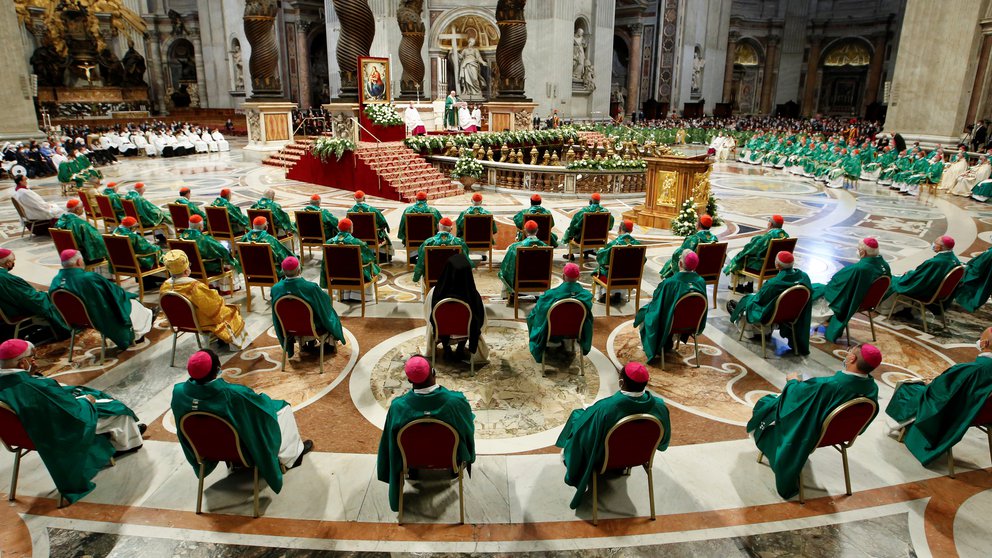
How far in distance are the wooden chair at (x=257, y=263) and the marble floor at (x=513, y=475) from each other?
0.47m

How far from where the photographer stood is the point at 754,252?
754cm

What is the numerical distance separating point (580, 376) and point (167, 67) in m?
41.6

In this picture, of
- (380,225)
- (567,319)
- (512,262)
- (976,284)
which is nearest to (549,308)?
(567,319)

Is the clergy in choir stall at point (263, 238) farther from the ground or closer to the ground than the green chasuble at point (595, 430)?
farther from the ground

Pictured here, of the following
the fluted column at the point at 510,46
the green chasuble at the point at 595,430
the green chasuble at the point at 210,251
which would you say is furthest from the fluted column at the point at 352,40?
the green chasuble at the point at 595,430

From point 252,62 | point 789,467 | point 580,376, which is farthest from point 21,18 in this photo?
point 789,467

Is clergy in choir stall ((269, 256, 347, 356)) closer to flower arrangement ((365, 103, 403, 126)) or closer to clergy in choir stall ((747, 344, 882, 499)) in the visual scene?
clergy in choir stall ((747, 344, 882, 499))

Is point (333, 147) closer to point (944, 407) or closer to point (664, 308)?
point (664, 308)

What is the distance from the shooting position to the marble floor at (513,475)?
3.58 m

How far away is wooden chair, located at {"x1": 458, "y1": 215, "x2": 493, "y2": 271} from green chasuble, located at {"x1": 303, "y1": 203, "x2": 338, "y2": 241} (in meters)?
2.17

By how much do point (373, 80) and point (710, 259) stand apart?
1292cm

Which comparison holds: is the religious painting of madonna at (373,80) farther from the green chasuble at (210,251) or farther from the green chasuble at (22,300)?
the green chasuble at (22,300)

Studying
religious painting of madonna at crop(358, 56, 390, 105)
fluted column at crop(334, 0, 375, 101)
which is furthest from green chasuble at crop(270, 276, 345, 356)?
fluted column at crop(334, 0, 375, 101)

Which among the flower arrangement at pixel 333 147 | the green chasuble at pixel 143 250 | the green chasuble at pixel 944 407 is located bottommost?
the green chasuble at pixel 944 407
